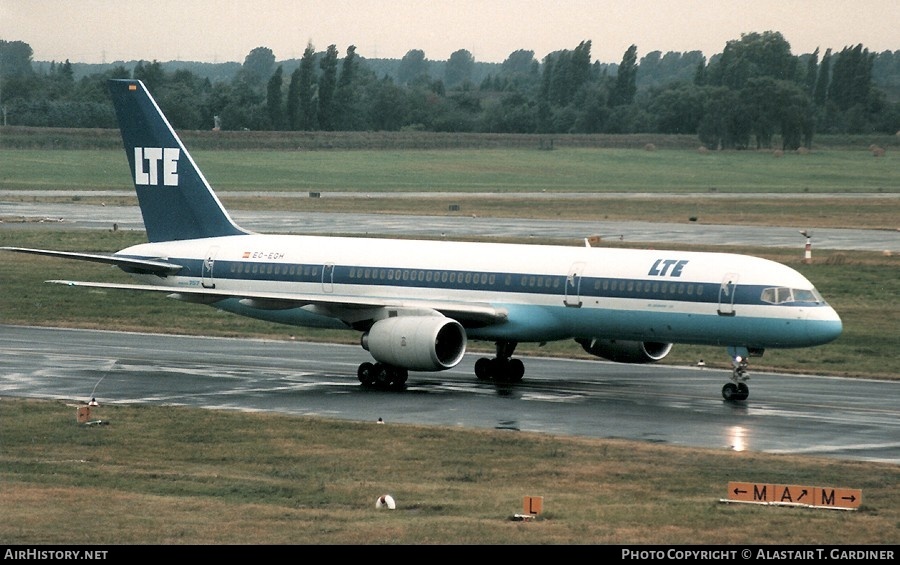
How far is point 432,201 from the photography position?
116500mm

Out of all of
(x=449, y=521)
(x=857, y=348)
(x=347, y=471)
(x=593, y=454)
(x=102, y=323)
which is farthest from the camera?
(x=102, y=323)

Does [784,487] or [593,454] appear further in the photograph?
[593,454]

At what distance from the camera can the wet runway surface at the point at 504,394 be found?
34.2 meters

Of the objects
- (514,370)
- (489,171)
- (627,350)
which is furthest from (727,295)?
(489,171)

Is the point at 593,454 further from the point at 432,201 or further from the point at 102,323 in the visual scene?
the point at 432,201

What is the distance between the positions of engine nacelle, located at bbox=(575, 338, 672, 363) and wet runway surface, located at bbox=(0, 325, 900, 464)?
0.68m

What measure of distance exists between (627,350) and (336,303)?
847 cm

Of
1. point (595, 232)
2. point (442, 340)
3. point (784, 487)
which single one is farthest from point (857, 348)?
point (595, 232)

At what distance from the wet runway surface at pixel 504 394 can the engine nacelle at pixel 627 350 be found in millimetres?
681

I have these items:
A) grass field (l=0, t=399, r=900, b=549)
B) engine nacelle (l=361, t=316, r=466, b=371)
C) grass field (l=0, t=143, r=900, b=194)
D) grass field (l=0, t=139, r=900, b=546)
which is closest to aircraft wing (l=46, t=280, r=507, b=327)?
engine nacelle (l=361, t=316, r=466, b=371)

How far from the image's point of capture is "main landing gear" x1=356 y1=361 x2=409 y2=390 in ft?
133

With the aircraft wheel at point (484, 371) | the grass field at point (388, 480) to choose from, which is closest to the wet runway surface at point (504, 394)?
the aircraft wheel at point (484, 371)

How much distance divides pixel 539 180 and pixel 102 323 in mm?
97795

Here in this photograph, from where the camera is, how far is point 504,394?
40.0 meters
